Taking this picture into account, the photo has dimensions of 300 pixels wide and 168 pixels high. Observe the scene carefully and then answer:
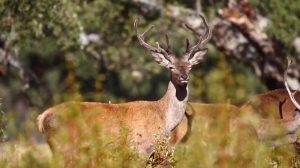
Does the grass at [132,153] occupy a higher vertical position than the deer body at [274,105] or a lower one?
higher

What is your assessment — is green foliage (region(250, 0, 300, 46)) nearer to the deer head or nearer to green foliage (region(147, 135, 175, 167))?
the deer head

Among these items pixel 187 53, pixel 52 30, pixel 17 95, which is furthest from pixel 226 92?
pixel 17 95

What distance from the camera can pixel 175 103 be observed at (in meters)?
10.5

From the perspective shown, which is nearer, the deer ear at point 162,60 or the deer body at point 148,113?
the deer body at point 148,113

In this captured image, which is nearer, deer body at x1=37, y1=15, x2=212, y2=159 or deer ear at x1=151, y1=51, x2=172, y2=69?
deer body at x1=37, y1=15, x2=212, y2=159

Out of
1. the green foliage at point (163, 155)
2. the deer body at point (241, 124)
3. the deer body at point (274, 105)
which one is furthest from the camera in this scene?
the deer body at point (274, 105)

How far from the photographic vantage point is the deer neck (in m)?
10.4

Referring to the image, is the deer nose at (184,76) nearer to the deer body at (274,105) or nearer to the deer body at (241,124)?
the deer body at (241,124)

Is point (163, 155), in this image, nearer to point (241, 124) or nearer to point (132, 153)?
point (132, 153)

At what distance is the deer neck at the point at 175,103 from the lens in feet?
34.2

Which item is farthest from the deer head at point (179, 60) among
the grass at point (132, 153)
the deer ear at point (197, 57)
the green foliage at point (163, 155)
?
the grass at point (132, 153)

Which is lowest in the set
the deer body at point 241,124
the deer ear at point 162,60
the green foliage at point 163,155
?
the deer body at point 241,124

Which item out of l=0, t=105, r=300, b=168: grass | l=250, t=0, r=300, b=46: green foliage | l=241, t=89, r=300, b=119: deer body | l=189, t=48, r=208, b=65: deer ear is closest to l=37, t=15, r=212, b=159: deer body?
l=189, t=48, r=208, b=65: deer ear

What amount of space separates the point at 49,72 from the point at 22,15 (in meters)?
15.4
